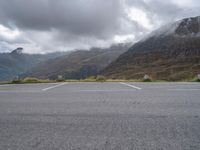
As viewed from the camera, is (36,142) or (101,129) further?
(101,129)

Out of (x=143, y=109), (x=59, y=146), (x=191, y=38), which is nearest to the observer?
(x=59, y=146)

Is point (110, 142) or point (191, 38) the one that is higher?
point (191, 38)

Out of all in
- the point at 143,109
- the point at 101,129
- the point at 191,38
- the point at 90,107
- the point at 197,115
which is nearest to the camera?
the point at 101,129

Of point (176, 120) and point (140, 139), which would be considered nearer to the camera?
point (140, 139)

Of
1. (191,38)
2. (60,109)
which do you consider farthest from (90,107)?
(191,38)

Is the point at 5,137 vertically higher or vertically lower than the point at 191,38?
lower

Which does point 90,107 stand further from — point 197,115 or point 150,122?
point 197,115

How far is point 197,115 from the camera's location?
4793 mm

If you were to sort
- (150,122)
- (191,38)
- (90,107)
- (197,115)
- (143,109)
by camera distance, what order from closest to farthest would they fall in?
(150,122) < (197,115) < (143,109) < (90,107) < (191,38)

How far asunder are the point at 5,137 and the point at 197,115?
3916 mm

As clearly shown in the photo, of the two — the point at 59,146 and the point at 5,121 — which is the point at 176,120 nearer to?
the point at 59,146

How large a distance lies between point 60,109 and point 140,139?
9.27 feet

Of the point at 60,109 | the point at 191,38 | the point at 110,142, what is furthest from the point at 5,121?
the point at 191,38

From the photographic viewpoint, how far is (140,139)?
336 centimetres
